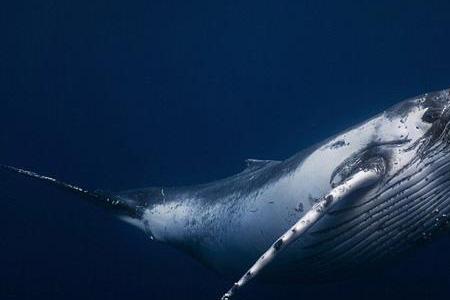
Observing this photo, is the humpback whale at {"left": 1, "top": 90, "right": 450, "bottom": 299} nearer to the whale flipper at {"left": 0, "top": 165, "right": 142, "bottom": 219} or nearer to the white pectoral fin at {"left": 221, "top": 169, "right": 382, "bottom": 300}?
the white pectoral fin at {"left": 221, "top": 169, "right": 382, "bottom": 300}

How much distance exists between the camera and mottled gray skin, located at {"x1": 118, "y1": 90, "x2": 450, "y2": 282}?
3.75 metres

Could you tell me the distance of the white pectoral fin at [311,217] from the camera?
3.12 meters

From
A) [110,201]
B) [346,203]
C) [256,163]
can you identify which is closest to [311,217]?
[346,203]

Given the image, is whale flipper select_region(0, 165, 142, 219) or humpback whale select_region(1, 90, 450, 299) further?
whale flipper select_region(0, 165, 142, 219)

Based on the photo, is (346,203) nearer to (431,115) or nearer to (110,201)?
(431,115)

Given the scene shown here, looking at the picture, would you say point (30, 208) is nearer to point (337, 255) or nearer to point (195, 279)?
point (195, 279)

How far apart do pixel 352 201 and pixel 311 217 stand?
779 millimetres

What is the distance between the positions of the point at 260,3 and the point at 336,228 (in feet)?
114

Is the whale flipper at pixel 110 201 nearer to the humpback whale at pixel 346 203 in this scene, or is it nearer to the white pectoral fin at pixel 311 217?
the humpback whale at pixel 346 203

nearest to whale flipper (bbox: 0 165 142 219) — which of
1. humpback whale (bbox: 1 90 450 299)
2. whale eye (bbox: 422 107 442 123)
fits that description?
humpback whale (bbox: 1 90 450 299)

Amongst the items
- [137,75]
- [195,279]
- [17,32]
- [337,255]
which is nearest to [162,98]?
[137,75]

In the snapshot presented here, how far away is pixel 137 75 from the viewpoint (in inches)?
1638

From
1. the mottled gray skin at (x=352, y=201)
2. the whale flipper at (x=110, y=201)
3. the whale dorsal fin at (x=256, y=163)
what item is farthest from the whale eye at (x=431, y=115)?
the whale flipper at (x=110, y=201)

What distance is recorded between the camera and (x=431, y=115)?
12.4 feet
